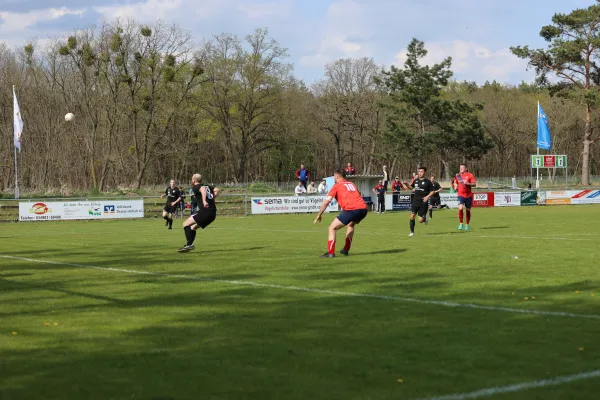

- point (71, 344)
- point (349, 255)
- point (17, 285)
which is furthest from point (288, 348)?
point (349, 255)

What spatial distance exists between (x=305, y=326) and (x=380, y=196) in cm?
3417

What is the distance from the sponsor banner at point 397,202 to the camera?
148 ft

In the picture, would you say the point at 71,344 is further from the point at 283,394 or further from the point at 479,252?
the point at 479,252

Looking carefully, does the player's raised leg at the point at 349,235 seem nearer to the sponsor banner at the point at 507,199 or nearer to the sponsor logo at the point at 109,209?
the sponsor logo at the point at 109,209

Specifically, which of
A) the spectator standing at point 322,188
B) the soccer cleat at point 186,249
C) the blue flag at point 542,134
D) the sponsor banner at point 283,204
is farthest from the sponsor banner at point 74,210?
the blue flag at point 542,134

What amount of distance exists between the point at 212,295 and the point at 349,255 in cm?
605

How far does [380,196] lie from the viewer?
42125 millimetres

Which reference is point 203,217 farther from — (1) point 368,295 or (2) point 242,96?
(2) point 242,96

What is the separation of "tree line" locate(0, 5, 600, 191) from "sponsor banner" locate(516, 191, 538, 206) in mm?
15432

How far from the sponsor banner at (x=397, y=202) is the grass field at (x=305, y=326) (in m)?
28.5

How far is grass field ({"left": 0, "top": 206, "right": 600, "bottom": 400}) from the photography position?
19.2 feet

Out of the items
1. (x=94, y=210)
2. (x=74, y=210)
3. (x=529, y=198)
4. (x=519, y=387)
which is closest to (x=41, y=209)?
(x=74, y=210)

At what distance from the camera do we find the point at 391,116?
75000mm

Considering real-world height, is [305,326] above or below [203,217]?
below
